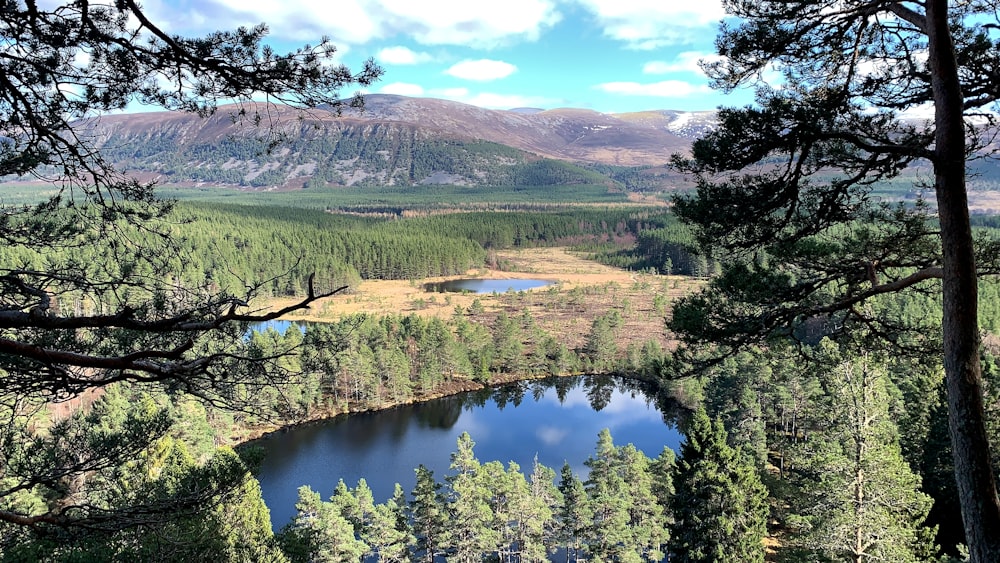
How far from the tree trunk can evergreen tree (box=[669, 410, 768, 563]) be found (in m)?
8.84

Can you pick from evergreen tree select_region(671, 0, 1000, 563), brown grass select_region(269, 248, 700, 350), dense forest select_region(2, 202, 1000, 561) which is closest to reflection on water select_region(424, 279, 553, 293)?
brown grass select_region(269, 248, 700, 350)

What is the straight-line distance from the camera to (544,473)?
667 inches

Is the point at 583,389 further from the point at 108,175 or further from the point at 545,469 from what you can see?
the point at 108,175

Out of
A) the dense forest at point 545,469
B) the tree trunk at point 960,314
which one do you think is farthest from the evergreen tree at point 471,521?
the tree trunk at point 960,314

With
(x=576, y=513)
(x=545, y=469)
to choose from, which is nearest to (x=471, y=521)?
(x=576, y=513)

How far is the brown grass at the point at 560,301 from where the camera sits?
152 ft

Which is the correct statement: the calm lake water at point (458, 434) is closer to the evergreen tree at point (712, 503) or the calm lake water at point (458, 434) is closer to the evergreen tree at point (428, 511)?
the evergreen tree at point (428, 511)

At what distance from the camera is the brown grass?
152 feet

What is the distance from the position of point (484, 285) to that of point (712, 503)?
5940cm

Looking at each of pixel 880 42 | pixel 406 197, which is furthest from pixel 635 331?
pixel 406 197

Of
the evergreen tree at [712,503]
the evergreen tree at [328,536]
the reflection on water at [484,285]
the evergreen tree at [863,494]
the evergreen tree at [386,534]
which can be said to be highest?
the evergreen tree at [863,494]

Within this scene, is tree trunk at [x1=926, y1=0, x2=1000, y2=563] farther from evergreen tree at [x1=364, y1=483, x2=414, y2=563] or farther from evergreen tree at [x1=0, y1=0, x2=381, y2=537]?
evergreen tree at [x1=364, y1=483, x2=414, y2=563]

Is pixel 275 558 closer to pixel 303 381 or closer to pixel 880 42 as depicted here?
pixel 303 381

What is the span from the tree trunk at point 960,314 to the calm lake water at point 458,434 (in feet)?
65.4
